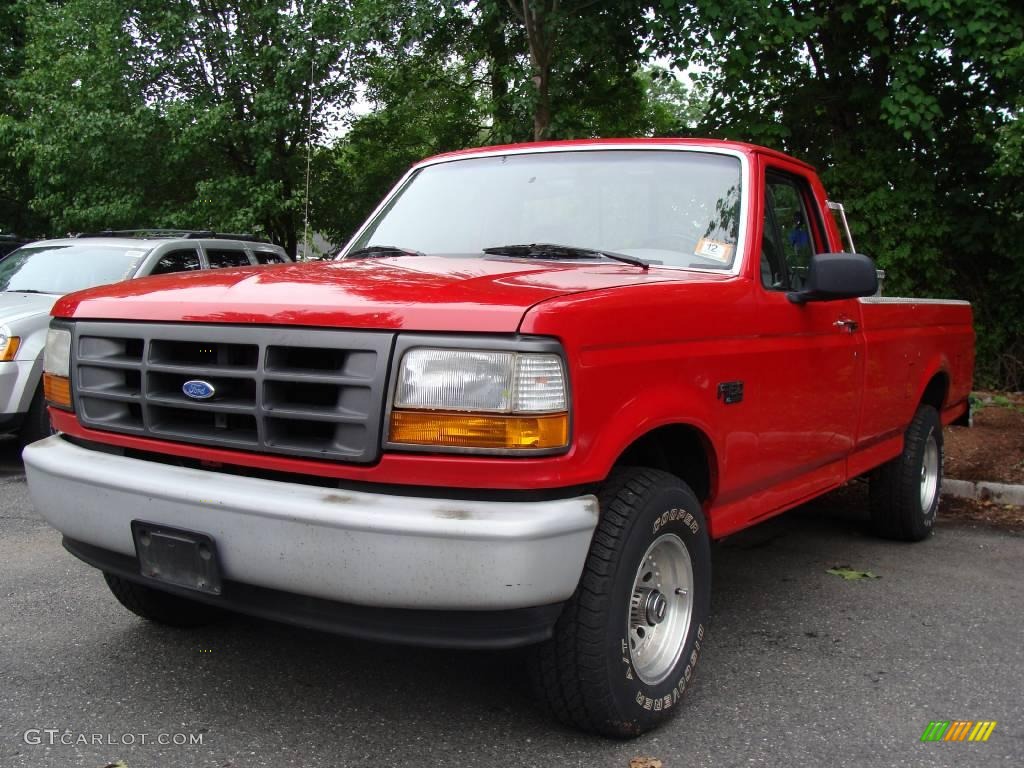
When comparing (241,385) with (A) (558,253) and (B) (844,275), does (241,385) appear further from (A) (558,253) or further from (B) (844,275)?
(B) (844,275)

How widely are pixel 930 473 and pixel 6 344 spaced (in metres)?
6.23

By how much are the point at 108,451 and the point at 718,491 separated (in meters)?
2.06

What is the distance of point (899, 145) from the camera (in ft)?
37.1

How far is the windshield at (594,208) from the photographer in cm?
382

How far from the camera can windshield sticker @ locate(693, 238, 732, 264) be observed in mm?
3738

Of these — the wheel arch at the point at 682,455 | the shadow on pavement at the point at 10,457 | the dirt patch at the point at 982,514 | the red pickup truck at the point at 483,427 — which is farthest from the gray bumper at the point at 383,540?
the shadow on pavement at the point at 10,457

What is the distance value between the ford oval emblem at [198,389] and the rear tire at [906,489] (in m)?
4.02

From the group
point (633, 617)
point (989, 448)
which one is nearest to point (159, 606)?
point (633, 617)

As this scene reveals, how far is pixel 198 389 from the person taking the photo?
9.50ft

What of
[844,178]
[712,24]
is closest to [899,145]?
[844,178]

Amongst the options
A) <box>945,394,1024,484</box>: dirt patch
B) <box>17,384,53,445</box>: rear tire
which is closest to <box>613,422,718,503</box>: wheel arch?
<box>945,394,1024,484</box>: dirt patch

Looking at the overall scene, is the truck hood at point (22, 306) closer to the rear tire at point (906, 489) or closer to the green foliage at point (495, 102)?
the green foliage at point (495, 102)

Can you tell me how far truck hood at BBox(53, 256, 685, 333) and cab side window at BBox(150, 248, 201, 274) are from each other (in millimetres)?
5100

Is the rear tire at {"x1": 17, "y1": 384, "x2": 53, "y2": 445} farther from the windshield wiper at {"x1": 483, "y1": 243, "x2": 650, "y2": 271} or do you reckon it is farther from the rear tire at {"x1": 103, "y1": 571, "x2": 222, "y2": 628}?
the windshield wiper at {"x1": 483, "y1": 243, "x2": 650, "y2": 271}
